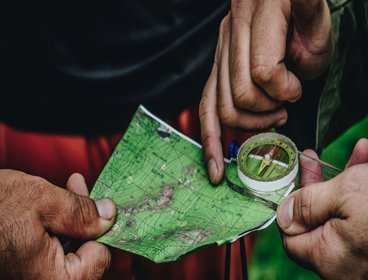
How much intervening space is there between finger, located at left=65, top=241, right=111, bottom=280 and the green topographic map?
0.03 m

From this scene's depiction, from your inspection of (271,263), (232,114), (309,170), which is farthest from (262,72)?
(271,263)

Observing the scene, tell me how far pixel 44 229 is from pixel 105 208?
0.57 ft

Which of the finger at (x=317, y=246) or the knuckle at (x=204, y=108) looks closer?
the finger at (x=317, y=246)

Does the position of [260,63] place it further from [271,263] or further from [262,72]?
[271,263]

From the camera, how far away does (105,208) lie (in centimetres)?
125

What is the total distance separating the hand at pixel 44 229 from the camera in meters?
1.10

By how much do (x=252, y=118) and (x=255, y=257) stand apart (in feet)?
4.63

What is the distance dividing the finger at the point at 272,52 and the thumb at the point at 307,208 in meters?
0.29

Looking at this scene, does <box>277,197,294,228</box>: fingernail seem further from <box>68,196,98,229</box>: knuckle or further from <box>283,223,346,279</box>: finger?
<box>68,196,98,229</box>: knuckle

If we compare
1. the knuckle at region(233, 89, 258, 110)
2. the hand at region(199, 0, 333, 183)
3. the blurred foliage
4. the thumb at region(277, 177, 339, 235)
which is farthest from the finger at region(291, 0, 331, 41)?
the blurred foliage

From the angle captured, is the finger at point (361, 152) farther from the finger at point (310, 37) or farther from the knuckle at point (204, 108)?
the knuckle at point (204, 108)

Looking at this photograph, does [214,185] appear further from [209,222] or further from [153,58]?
[153,58]

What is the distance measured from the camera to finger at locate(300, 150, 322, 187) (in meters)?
1.24

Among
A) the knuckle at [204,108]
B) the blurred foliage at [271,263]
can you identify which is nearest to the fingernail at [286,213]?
the knuckle at [204,108]
